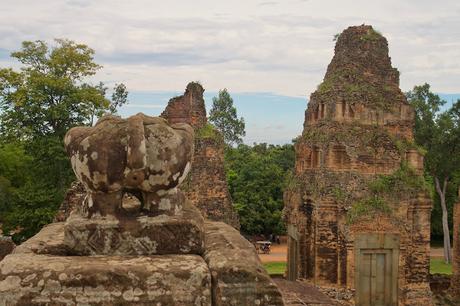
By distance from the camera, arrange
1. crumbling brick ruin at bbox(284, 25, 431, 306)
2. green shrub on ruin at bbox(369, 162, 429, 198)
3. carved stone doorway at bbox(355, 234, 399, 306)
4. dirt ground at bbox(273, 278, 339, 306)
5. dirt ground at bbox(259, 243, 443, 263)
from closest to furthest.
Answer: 1. dirt ground at bbox(273, 278, 339, 306)
2. carved stone doorway at bbox(355, 234, 399, 306)
3. crumbling brick ruin at bbox(284, 25, 431, 306)
4. green shrub on ruin at bbox(369, 162, 429, 198)
5. dirt ground at bbox(259, 243, 443, 263)

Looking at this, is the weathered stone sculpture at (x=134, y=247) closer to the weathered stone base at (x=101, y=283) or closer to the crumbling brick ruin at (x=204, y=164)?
the weathered stone base at (x=101, y=283)

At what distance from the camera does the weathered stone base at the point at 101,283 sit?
2.71m

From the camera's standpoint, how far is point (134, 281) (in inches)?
109

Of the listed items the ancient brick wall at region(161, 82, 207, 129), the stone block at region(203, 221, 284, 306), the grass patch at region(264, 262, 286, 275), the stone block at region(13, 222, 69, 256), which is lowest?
the grass patch at region(264, 262, 286, 275)

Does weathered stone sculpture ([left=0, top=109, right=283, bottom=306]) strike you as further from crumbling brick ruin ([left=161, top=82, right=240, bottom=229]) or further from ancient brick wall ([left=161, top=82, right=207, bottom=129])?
ancient brick wall ([left=161, top=82, right=207, bottom=129])

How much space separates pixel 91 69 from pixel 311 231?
41.6ft

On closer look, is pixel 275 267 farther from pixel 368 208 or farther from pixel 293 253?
pixel 368 208

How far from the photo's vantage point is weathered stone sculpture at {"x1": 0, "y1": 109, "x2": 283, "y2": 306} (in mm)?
2744

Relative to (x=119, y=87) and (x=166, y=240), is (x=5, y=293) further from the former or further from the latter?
(x=119, y=87)

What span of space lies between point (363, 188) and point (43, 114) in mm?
13237


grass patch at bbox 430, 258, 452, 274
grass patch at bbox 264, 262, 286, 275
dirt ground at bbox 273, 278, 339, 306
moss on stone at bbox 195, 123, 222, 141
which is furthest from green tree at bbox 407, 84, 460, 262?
dirt ground at bbox 273, 278, 339, 306

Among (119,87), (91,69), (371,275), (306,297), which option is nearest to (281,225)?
(119,87)

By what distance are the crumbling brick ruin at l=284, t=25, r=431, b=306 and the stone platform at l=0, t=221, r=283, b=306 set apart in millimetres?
13107

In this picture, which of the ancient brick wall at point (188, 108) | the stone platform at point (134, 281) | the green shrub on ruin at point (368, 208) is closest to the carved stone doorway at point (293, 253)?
the green shrub on ruin at point (368, 208)
